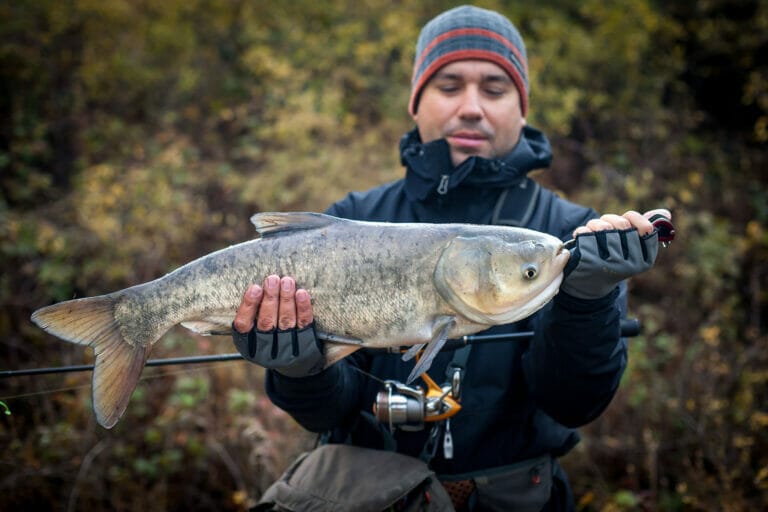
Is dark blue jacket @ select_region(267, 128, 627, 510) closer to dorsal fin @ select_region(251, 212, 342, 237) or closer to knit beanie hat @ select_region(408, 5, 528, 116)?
knit beanie hat @ select_region(408, 5, 528, 116)

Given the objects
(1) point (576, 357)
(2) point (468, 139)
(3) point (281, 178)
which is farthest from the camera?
(3) point (281, 178)

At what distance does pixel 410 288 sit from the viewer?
2.03 meters

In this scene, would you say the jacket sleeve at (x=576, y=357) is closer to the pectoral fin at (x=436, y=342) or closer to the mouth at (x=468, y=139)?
the pectoral fin at (x=436, y=342)

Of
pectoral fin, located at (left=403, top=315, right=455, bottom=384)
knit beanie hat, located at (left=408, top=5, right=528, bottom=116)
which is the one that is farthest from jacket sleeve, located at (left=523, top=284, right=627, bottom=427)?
knit beanie hat, located at (left=408, top=5, right=528, bottom=116)

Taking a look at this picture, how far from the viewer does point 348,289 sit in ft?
6.77

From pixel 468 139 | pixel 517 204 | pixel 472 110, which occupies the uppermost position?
pixel 472 110

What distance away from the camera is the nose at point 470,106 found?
2.66m

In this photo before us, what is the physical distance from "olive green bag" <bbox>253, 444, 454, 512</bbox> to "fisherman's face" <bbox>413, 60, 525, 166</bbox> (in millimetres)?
1274

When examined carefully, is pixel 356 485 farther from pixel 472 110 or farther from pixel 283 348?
pixel 472 110

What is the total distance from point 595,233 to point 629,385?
354cm

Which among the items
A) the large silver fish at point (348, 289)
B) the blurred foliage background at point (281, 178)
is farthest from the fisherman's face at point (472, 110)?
the blurred foliage background at point (281, 178)

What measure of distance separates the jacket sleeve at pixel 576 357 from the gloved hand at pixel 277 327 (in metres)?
0.81

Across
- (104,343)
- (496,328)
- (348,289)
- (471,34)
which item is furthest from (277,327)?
(471,34)

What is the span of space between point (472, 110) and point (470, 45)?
36 cm
